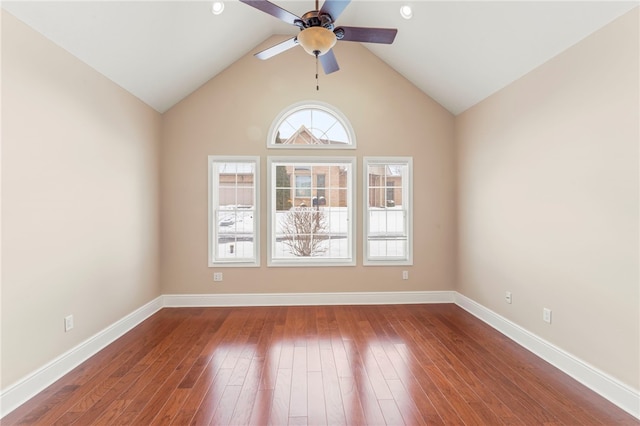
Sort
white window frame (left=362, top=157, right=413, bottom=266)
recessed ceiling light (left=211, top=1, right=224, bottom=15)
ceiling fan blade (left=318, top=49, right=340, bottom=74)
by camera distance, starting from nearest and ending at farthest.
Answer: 1. ceiling fan blade (left=318, top=49, right=340, bottom=74)
2. recessed ceiling light (left=211, top=1, right=224, bottom=15)
3. white window frame (left=362, top=157, right=413, bottom=266)

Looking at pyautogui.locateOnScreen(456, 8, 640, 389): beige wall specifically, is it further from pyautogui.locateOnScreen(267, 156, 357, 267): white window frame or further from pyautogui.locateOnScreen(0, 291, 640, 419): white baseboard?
pyautogui.locateOnScreen(267, 156, 357, 267): white window frame

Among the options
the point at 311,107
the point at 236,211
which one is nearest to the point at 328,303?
the point at 236,211

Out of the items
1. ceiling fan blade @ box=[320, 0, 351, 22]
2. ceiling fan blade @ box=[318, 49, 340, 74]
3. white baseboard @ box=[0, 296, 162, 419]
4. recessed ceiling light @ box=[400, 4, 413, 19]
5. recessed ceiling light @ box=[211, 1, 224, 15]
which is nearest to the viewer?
ceiling fan blade @ box=[320, 0, 351, 22]

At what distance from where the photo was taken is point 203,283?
449 centimetres

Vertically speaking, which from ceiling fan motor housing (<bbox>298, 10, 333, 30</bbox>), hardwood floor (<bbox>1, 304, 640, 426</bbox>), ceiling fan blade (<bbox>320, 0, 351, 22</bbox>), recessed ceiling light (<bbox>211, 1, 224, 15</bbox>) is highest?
recessed ceiling light (<bbox>211, 1, 224, 15</bbox>)

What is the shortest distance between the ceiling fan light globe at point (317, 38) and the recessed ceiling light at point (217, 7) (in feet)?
5.21

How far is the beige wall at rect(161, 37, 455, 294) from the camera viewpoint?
447 cm

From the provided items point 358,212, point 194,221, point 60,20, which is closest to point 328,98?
point 358,212

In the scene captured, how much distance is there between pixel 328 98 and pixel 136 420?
4157 millimetres

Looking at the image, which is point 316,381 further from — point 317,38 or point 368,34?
point 368,34

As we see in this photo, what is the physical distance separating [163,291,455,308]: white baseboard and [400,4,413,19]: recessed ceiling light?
3531 mm

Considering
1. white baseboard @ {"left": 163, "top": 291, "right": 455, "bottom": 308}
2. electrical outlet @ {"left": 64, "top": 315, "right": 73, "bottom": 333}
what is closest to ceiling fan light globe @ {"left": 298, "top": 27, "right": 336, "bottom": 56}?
electrical outlet @ {"left": 64, "top": 315, "right": 73, "bottom": 333}

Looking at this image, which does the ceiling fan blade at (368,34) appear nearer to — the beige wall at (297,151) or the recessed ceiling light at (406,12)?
the recessed ceiling light at (406,12)

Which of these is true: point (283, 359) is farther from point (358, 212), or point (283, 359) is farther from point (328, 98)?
point (328, 98)
